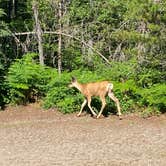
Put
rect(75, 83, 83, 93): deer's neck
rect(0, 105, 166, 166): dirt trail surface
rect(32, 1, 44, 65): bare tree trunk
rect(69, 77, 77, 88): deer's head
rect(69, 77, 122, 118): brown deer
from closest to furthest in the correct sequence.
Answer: rect(0, 105, 166, 166): dirt trail surface → rect(69, 77, 122, 118): brown deer → rect(75, 83, 83, 93): deer's neck → rect(69, 77, 77, 88): deer's head → rect(32, 1, 44, 65): bare tree trunk

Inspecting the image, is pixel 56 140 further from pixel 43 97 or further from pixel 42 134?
pixel 43 97

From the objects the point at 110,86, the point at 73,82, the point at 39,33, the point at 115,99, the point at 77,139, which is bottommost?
the point at 115,99

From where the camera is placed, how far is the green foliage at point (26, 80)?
20281 millimetres

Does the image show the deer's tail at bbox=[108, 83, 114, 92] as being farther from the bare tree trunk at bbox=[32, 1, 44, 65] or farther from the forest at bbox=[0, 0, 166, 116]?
the bare tree trunk at bbox=[32, 1, 44, 65]

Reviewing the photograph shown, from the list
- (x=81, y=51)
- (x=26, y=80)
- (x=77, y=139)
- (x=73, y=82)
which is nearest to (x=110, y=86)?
(x=73, y=82)

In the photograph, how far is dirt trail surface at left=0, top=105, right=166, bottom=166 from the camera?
1262 cm

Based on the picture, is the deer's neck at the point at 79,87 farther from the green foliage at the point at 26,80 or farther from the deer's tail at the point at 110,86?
the green foliage at the point at 26,80

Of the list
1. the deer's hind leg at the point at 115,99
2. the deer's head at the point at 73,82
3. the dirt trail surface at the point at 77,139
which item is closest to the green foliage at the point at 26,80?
the dirt trail surface at the point at 77,139

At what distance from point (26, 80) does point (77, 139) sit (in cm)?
553

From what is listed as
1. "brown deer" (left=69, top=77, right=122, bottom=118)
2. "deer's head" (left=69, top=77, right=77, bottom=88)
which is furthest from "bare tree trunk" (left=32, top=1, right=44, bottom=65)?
"brown deer" (left=69, top=77, right=122, bottom=118)

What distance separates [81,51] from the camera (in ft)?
Answer: 75.6

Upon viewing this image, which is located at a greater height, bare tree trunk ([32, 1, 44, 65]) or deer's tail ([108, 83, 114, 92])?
bare tree trunk ([32, 1, 44, 65])

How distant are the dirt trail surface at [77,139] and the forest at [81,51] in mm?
754

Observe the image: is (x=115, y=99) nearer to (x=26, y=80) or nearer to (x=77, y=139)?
(x=26, y=80)
